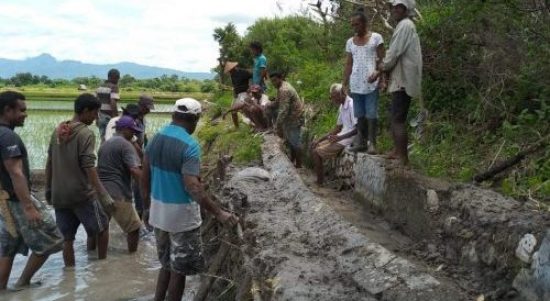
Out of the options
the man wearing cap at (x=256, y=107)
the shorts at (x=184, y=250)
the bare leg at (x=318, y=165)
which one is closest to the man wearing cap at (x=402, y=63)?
the bare leg at (x=318, y=165)

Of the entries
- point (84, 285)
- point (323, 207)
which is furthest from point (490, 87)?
point (84, 285)

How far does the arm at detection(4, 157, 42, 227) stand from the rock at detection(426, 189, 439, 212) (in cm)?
348

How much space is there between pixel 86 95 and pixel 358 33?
3.07 meters

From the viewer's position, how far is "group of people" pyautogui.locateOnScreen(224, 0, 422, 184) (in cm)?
546

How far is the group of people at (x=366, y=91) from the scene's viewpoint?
215 inches

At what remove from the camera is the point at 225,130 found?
492 inches

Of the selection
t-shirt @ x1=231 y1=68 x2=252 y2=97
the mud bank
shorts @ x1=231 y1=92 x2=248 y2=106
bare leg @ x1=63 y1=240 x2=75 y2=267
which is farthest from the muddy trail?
t-shirt @ x1=231 y1=68 x2=252 y2=97

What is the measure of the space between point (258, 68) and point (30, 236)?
6784 millimetres

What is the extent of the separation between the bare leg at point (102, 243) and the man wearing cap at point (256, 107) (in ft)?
13.9

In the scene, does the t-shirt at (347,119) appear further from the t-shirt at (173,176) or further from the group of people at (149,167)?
the t-shirt at (173,176)

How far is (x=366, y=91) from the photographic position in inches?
253

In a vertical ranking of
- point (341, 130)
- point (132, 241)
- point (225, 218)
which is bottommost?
point (132, 241)

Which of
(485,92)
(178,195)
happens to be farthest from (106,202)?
(485,92)

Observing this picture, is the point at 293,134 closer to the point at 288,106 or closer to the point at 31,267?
the point at 288,106
